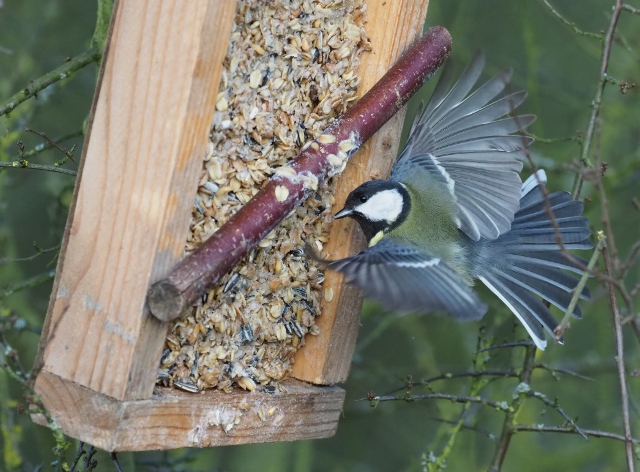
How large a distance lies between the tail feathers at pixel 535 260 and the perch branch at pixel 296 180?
1.84 ft

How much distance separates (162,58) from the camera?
2021mm

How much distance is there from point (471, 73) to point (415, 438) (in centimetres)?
282

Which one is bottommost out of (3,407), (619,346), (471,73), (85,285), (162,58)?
(3,407)

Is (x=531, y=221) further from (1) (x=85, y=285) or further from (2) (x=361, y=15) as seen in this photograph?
(1) (x=85, y=285)

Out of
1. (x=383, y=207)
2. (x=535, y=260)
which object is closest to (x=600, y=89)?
(x=535, y=260)

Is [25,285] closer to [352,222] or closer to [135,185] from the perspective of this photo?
[135,185]

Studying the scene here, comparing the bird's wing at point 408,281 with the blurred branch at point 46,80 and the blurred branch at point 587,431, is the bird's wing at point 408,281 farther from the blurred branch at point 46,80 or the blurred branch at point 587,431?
the blurred branch at point 46,80

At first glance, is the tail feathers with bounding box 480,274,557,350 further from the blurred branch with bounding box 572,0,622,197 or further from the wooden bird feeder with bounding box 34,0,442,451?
the wooden bird feeder with bounding box 34,0,442,451

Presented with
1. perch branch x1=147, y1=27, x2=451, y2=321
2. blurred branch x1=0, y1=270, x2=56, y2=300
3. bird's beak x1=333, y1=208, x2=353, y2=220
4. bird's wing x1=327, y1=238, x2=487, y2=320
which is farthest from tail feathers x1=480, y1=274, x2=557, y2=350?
blurred branch x1=0, y1=270, x2=56, y2=300

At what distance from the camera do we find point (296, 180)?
227 centimetres

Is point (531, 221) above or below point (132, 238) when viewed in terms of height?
above

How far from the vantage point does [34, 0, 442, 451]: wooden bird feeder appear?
201cm

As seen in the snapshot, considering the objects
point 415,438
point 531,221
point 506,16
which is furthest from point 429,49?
point 415,438

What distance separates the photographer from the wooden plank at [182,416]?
2.01 m
